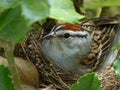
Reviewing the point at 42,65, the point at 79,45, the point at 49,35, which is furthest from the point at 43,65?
the point at 79,45

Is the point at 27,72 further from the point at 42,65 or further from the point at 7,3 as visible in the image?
the point at 7,3

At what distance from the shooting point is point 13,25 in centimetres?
56

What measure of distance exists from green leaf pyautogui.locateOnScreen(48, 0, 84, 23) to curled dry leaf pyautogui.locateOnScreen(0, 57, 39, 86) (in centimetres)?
91

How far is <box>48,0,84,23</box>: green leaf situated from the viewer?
1.81 ft

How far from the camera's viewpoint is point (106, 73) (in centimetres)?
166

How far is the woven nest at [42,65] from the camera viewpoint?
5.77ft

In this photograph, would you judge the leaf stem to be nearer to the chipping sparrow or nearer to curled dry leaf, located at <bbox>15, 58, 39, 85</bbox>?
curled dry leaf, located at <bbox>15, 58, 39, 85</bbox>

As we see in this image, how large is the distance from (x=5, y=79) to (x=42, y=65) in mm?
1102

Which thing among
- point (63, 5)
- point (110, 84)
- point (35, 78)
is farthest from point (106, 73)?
point (63, 5)

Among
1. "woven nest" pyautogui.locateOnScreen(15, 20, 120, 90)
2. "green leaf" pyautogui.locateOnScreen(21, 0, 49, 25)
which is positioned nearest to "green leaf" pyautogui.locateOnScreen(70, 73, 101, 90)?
"green leaf" pyautogui.locateOnScreen(21, 0, 49, 25)

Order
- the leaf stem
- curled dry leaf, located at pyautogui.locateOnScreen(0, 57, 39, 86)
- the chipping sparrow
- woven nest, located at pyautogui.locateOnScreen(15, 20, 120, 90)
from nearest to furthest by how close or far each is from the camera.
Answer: the leaf stem → curled dry leaf, located at pyautogui.locateOnScreen(0, 57, 39, 86) → woven nest, located at pyautogui.locateOnScreen(15, 20, 120, 90) → the chipping sparrow

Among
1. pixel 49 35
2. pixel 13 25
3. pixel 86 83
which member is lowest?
pixel 49 35

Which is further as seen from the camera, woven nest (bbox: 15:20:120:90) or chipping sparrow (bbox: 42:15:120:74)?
chipping sparrow (bbox: 42:15:120:74)

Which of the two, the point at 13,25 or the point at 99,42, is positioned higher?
the point at 13,25
